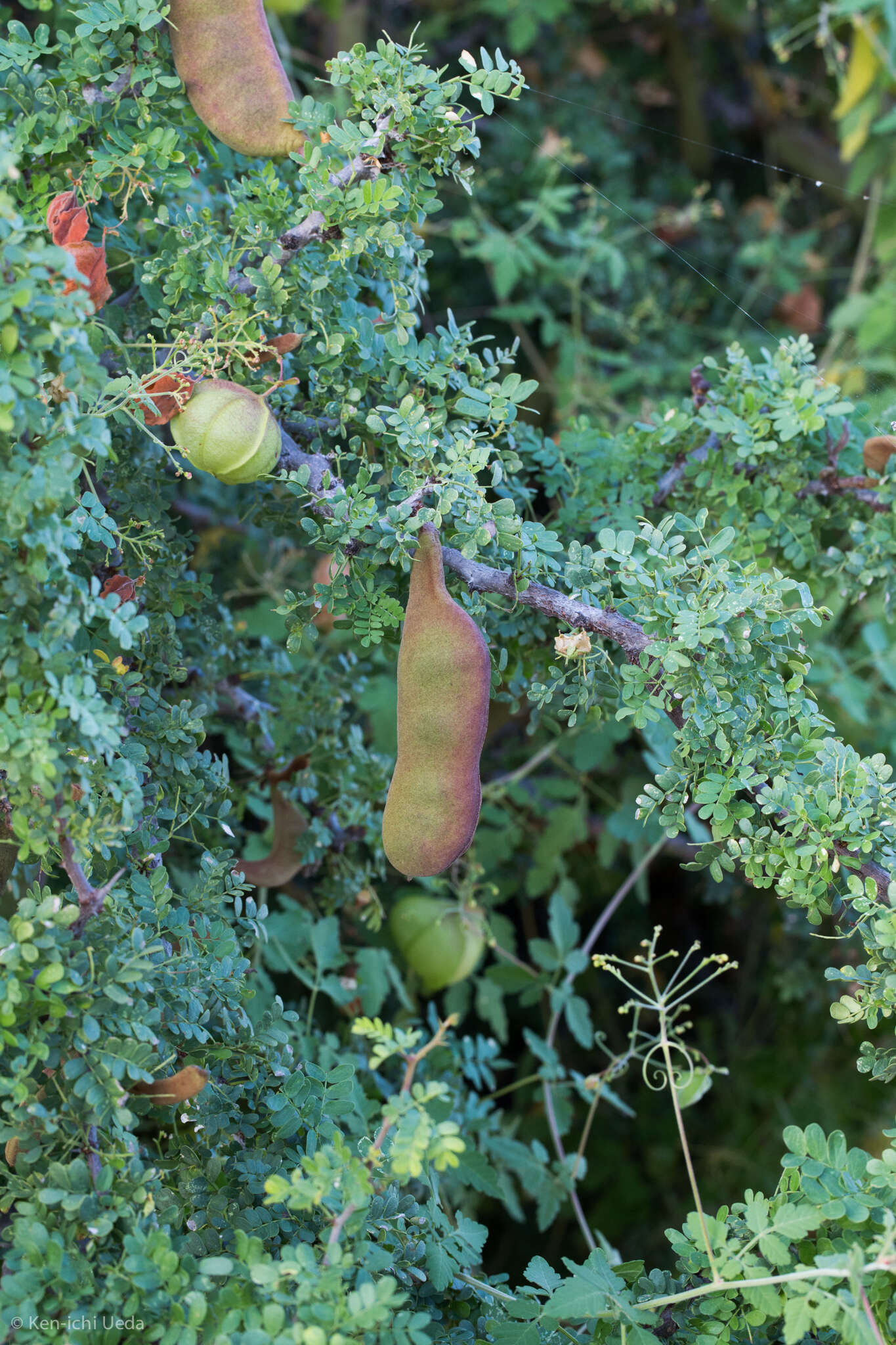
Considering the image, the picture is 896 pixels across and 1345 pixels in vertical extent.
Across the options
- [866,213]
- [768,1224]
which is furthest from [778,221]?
[768,1224]

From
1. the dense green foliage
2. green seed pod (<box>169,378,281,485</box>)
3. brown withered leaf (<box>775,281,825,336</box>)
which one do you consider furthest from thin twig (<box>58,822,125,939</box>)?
brown withered leaf (<box>775,281,825,336</box>)

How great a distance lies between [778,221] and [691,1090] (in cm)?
194

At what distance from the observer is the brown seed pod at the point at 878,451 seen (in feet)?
3.01

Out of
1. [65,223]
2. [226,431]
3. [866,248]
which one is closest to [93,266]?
[65,223]

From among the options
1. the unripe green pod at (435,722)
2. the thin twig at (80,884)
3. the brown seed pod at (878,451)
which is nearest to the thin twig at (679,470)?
the brown seed pod at (878,451)

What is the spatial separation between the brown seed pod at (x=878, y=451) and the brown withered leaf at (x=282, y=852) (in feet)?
2.03

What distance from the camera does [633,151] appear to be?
7.45ft

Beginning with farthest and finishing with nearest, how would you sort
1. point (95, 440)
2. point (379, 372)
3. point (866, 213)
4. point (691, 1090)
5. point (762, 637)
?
point (866, 213)
point (691, 1090)
point (379, 372)
point (762, 637)
point (95, 440)

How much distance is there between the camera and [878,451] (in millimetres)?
931

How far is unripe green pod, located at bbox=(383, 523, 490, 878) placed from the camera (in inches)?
28.0

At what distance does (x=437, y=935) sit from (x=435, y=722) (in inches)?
23.0

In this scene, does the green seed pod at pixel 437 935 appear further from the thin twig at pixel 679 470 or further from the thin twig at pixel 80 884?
the thin twig at pixel 80 884

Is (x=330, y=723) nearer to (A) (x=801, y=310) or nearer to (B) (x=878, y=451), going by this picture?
(B) (x=878, y=451)

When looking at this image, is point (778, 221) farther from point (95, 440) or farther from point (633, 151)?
point (95, 440)
